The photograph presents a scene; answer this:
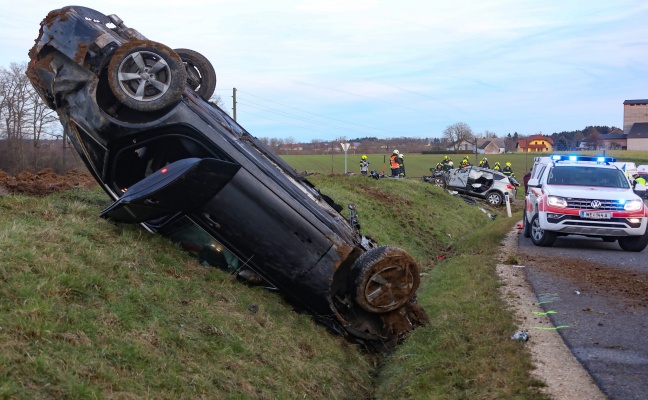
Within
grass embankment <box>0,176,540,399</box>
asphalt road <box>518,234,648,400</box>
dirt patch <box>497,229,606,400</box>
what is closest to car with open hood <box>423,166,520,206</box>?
asphalt road <box>518,234,648,400</box>

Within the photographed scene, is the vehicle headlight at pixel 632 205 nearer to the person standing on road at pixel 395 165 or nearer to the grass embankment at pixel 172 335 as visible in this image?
the grass embankment at pixel 172 335

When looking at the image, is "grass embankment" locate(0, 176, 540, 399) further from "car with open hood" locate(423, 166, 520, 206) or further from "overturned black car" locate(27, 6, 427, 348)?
"car with open hood" locate(423, 166, 520, 206)

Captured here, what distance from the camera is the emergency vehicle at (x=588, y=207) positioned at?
13047mm

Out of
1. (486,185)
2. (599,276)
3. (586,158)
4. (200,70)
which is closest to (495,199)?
(486,185)

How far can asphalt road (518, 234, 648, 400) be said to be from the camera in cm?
534

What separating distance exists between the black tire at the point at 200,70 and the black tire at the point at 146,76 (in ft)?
5.69

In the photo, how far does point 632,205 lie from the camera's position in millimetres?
13109

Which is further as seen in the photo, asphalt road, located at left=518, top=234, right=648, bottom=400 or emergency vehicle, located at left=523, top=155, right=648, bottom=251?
emergency vehicle, located at left=523, top=155, right=648, bottom=251

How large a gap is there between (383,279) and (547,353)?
1712 millimetres

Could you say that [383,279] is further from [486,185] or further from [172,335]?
[486,185]

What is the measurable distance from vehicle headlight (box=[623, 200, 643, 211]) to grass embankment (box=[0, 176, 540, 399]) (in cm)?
548

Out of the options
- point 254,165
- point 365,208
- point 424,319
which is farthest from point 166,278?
point 365,208

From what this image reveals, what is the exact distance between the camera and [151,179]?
6191 millimetres

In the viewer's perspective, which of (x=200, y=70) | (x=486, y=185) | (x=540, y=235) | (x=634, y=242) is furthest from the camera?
(x=486, y=185)
